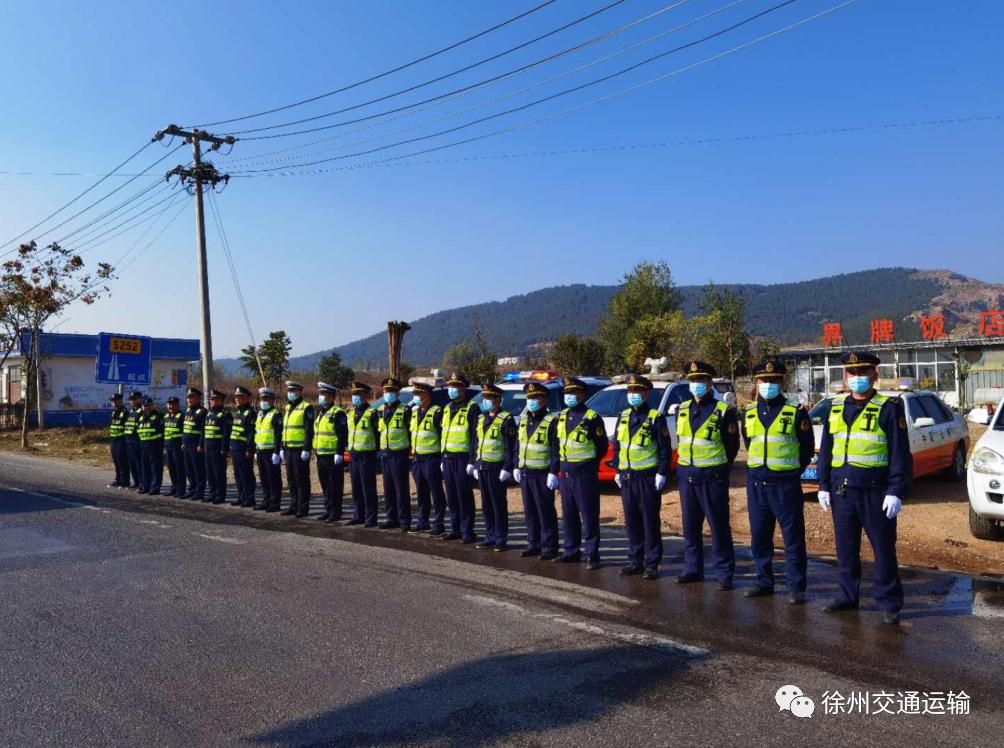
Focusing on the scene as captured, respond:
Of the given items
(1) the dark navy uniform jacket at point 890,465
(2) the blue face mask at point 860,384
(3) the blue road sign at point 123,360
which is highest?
(3) the blue road sign at point 123,360

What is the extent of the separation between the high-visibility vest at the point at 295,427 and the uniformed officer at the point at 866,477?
7.83 meters

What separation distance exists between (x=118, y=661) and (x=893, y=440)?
5.67m

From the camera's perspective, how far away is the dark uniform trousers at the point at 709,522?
701 cm

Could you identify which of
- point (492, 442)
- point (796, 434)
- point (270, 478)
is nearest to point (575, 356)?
point (270, 478)

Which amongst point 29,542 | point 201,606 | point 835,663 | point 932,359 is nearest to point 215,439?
point 29,542

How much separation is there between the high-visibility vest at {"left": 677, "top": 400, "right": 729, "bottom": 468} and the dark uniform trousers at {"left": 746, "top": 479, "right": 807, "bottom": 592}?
40cm

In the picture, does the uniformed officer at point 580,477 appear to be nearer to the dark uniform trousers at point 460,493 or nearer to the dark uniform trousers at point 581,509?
the dark uniform trousers at point 581,509

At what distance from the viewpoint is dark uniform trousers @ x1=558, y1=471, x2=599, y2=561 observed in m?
8.02

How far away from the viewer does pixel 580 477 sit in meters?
8.16

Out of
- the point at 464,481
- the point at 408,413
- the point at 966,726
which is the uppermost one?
the point at 408,413

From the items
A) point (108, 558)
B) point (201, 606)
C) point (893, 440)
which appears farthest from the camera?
point (108, 558)

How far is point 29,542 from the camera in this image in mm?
9695

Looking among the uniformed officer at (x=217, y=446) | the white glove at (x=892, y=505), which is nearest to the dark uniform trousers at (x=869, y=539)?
the white glove at (x=892, y=505)

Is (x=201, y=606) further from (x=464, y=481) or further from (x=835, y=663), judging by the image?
(x=835, y=663)
